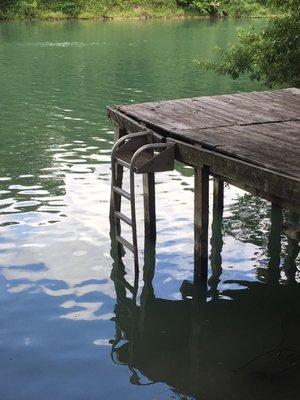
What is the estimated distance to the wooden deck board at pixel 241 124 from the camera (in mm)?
Result: 8078

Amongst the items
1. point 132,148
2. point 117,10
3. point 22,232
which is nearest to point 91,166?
point 22,232

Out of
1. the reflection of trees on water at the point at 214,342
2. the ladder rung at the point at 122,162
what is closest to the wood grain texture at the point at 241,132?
the ladder rung at the point at 122,162

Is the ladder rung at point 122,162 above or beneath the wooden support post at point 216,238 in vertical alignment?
above

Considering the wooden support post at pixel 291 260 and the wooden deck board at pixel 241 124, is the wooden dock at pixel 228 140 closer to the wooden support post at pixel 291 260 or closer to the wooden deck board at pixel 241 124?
the wooden deck board at pixel 241 124

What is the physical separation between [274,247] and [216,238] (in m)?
1.06

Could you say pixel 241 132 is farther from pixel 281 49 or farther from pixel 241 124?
pixel 281 49

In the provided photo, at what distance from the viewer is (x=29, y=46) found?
4597 centimetres

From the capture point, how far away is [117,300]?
31.0ft

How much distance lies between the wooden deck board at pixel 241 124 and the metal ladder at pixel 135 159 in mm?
282

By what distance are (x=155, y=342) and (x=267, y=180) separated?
251 centimetres

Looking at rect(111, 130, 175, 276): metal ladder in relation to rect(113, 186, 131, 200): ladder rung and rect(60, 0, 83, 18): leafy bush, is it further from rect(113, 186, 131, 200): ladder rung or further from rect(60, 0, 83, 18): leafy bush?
rect(60, 0, 83, 18): leafy bush

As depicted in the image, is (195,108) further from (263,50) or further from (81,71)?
(81,71)

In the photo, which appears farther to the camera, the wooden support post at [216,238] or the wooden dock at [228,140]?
the wooden support post at [216,238]

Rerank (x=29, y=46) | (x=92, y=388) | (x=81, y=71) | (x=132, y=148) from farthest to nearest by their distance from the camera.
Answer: (x=29, y=46)
(x=81, y=71)
(x=132, y=148)
(x=92, y=388)
